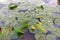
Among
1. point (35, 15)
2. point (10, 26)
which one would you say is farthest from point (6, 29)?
point (35, 15)

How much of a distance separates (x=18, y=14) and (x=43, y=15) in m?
0.13

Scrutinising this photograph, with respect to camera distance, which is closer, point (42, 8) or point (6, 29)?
point (6, 29)

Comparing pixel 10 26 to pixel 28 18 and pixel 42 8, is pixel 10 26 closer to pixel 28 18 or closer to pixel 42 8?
pixel 28 18

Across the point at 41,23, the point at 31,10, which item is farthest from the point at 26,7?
the point at 41,23

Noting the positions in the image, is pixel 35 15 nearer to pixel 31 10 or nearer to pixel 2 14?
pixel 31 10

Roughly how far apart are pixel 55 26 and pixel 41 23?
7 cm

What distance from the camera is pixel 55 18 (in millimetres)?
706

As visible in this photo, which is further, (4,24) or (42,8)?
(42,8)

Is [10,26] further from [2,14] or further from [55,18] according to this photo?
[55,18]

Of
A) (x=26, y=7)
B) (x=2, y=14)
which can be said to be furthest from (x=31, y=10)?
(x=2, y=14)

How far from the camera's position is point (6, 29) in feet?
2.12

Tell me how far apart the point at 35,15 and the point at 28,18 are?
1.7 inches

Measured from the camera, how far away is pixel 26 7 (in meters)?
0.77

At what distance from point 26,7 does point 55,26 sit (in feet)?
0.66
